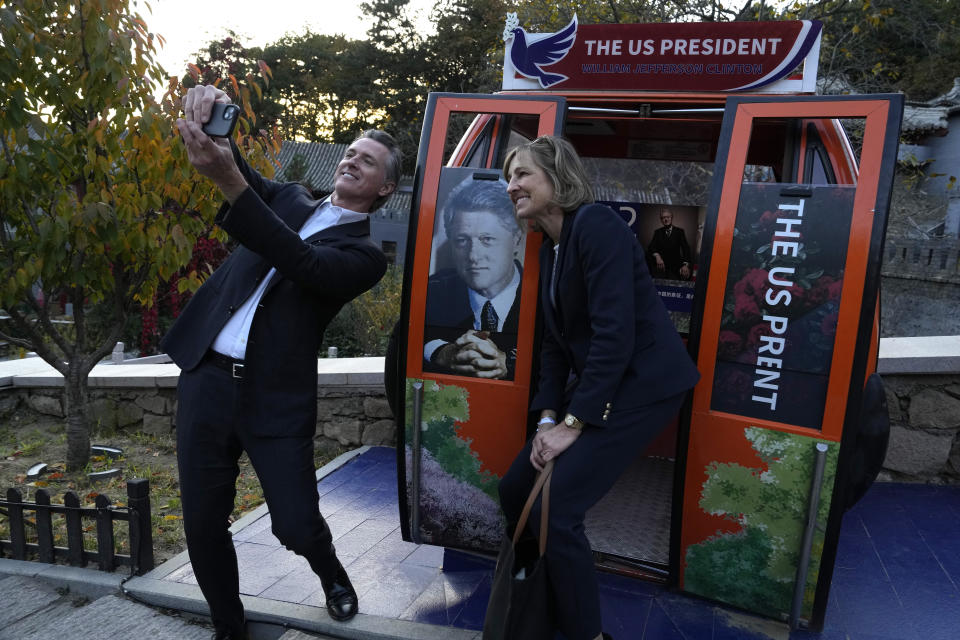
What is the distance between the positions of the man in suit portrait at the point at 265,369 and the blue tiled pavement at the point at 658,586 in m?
0.63

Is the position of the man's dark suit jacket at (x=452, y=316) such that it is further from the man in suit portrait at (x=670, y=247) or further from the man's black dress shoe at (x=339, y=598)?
the man in suit portrait at (x=670, y=247)

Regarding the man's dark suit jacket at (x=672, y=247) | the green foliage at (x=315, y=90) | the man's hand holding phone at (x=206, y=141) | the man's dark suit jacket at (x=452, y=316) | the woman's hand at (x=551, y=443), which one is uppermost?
the green foliage at (x=315, y=90)

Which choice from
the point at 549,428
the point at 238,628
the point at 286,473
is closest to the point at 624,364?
the point at 549,428

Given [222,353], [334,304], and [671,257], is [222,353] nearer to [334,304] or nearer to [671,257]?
[334,304]

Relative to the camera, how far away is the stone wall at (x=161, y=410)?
529cm

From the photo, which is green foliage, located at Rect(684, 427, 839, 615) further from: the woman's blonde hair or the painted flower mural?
the woman's blonde hair

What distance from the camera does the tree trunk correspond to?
4922mm

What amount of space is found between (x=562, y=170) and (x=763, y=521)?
1.54 meters

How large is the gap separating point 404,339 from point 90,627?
1782 millimetres

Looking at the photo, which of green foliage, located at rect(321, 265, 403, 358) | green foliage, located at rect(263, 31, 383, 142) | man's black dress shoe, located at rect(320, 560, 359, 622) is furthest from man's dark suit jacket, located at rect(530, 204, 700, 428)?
green foliage, located at rect(263, 31, 383, 142)

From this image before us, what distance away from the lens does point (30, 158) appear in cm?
399

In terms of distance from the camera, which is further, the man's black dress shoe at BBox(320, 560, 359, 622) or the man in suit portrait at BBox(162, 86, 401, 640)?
the man's black dress shoe at BBox(320, 560, 359, 622)

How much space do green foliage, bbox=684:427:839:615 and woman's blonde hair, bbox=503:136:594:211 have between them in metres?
1.09

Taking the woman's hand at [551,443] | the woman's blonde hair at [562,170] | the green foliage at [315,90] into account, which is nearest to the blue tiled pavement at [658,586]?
the woman's hand at [551,443]
